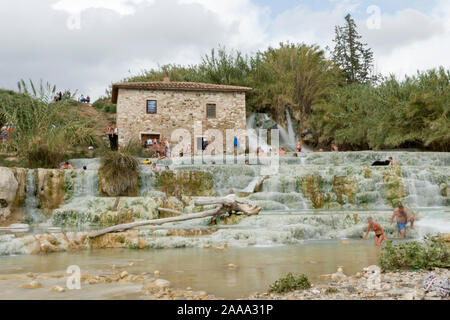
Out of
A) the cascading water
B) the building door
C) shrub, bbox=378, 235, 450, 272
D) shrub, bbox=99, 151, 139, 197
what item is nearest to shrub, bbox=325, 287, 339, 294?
shrub, bbox=378, 235, 450, 272

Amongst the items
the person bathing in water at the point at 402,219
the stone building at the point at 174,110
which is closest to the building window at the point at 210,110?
the stone building at the point at 174,110

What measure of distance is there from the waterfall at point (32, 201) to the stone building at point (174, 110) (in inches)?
456

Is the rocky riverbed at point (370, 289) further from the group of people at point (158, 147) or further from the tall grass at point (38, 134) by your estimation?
the group of people at point (158, 147)

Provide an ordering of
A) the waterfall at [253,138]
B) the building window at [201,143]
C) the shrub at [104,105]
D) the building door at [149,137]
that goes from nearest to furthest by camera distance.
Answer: the building door at [149,137] < the building window at [201,143] < the waterfall at [253,138] < the shrub at [104,105]

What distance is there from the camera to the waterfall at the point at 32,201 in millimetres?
12280

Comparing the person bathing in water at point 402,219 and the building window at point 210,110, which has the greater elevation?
the building window at point 210,110

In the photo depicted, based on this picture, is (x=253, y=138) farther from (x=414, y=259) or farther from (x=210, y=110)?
(x=414, y=259)

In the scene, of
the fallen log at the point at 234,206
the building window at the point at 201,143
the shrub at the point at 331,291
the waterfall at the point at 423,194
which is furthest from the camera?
the building window at the point at 201,143

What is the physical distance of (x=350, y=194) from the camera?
13.2m

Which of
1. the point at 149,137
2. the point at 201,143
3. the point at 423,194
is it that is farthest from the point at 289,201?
the point at 149,137

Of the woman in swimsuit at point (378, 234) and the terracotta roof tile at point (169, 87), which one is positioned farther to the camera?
the terracotta roof tile at point (169, 87)

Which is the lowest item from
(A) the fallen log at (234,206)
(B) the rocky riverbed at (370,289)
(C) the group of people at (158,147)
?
(B) the rocky riverbed at (370,289)

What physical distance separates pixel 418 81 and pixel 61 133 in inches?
759

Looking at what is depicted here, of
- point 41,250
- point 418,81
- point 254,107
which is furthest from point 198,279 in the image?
point 254,107
